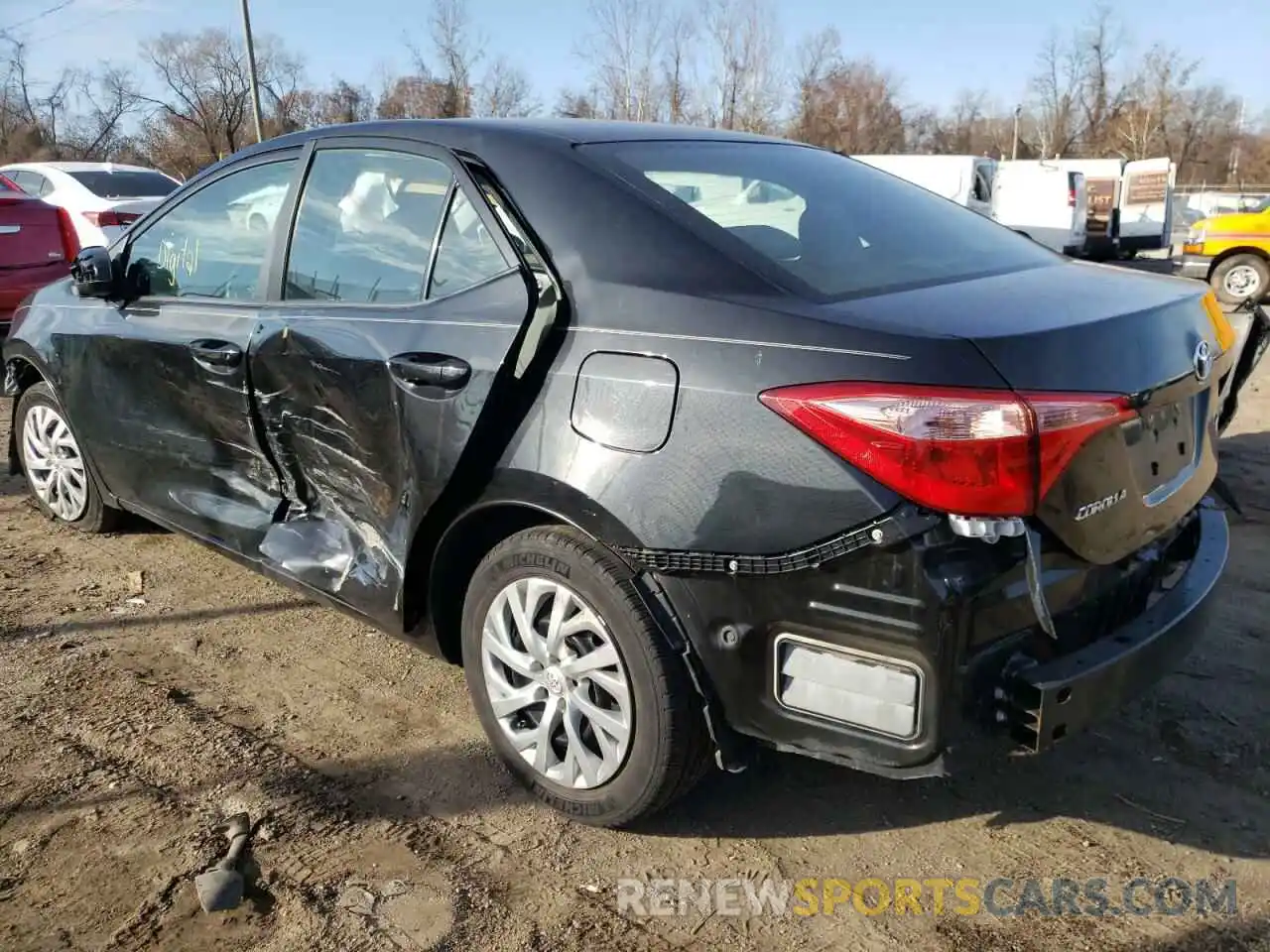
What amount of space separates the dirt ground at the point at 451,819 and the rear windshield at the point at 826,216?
4.52 feet

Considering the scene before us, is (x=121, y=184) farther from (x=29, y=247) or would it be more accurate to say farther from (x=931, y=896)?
(x=931, y=896)

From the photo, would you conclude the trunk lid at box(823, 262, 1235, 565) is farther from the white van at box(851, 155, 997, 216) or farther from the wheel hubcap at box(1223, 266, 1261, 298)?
the white van at box(851, 155, 997, 216)

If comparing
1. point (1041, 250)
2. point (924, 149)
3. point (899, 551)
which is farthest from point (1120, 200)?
point (924, 149)

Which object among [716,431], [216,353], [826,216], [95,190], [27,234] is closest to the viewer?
[716,431]

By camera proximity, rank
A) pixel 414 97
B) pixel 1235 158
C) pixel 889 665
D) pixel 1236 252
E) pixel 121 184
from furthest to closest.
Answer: pixel 1235 158 < pixel 414 97 < pixel 1236 252 < pixel 121 184 < pixel 889 665

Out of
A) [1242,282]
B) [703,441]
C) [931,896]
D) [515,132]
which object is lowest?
[931,896]

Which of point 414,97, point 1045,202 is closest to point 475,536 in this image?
point 1045,202

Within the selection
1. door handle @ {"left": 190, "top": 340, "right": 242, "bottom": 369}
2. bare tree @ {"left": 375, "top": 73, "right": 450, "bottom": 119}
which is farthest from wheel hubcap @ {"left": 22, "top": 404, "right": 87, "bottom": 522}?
bare tree @ {"left": 375, "top": 73, "right": 450, "bottom": 119}

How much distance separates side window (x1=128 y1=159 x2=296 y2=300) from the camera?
136 inches

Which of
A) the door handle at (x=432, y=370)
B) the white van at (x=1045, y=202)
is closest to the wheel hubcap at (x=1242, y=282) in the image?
the white van at (x=1045, y=202)

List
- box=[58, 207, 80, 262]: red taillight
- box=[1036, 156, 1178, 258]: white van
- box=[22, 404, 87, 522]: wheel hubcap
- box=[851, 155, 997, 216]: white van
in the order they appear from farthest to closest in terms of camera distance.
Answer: box=[1036, 156, 1178, 258]: white van < box=[851, 155, 997, 216]: white van < box=[58, 207, 80, 262]: red taillight < box=[22, 404, 87, 522]: wheel hubcap

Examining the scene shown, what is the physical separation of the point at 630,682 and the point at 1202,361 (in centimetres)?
152

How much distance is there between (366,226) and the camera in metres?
3.11

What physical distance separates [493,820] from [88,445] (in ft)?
9.04
